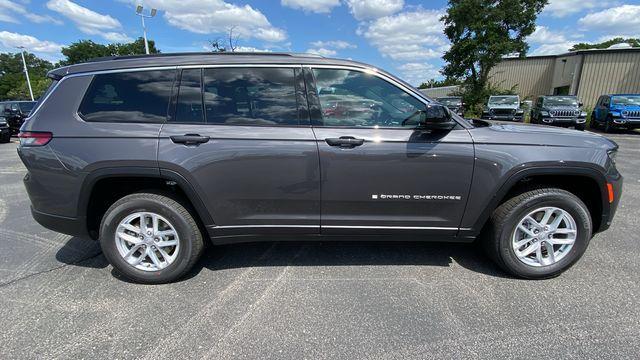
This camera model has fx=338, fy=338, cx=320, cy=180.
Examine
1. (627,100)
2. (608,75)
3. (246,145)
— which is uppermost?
(608,75)

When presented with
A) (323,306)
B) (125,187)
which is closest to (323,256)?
(323,306)

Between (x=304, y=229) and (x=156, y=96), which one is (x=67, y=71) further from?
(x=304, y=229)

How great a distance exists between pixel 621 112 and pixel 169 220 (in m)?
18.7

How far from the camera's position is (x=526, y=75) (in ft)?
101

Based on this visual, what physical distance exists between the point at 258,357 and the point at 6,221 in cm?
434

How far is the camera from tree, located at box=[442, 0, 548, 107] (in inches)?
1062

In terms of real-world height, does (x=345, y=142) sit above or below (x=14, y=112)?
above

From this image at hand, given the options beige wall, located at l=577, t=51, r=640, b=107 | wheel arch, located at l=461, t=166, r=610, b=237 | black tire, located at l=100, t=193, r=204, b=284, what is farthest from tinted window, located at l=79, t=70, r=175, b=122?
beige wall, located at l=577, t=51, r=640, b=107

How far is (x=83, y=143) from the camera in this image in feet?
8.73

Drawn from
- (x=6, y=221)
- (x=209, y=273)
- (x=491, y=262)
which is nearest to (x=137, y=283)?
(x=209, y=273)

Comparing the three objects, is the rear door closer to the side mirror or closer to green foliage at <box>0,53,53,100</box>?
the side mirror

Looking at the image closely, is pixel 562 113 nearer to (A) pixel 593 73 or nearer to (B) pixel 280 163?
(A) pixel 593 73

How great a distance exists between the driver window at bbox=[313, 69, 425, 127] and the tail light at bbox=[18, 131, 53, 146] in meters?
2.20

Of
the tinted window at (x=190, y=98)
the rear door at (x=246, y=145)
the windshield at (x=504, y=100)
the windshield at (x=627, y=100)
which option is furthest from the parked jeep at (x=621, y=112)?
the tinted window at (x=190, y=98)
